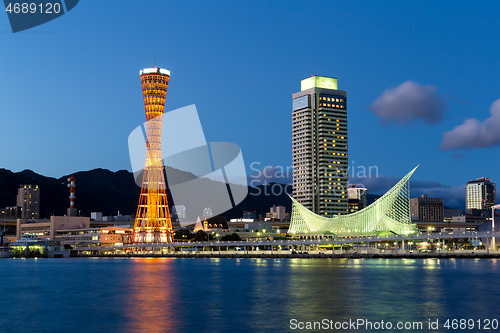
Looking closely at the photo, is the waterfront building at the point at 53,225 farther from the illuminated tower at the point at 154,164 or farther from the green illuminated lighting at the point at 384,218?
the green illuminated lighting at the point at 384,218

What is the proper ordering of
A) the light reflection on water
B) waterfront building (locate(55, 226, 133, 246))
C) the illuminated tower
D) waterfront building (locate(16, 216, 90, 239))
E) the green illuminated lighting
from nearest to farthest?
the light reflection on water → the green illuminated lighting → the illuminated tower → waterfront building (locate(55, 226, 133, 246)) → waterfront building (locate(16, 216, 90, 239))

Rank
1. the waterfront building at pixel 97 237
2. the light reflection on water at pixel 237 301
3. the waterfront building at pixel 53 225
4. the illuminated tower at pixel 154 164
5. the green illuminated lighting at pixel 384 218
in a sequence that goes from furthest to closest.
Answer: the waterfront building at pixel 53 225 → the waterfront building at pixel 97 237 → the illuminated tower at pixel 154 164 → the green illuminated lighting at pixel 384 218 → the light reflection on water at pixel 237 301

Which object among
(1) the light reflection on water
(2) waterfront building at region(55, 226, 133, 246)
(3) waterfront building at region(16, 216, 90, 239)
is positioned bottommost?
(1) the light reflection on water

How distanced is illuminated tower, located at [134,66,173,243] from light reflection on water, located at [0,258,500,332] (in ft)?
230

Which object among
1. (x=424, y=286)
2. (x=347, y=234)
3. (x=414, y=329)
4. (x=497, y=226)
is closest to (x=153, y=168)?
(x=347, y=234)

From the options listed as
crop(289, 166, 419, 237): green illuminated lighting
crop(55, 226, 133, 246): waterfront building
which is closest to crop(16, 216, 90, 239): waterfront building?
crop(55, 226, 133, 246): waterfront building

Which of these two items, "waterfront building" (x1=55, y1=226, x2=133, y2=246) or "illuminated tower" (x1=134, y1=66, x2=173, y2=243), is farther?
"waterfront building" (x1=55, y1=226, x2=133, y2=246)

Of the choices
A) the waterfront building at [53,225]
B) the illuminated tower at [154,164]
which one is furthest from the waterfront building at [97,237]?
the illuminated tower at [154,164]

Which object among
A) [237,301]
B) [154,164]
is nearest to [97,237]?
[154,164]

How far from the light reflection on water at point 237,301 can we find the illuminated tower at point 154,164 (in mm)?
70169

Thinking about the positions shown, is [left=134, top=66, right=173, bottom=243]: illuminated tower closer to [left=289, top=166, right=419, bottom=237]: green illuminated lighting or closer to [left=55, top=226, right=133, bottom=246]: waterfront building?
[left=55, top=226, right=133, bottom=246]: waterfront building

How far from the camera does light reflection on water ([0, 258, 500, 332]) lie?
117 feet

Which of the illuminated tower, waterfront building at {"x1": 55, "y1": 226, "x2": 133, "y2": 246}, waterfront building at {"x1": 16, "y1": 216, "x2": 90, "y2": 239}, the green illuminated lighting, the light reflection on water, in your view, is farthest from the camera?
waterfront building at {"x1": 16, "y1": 216, "x2": 90, "y2": 239}

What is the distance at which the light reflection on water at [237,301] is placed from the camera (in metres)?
35.6
